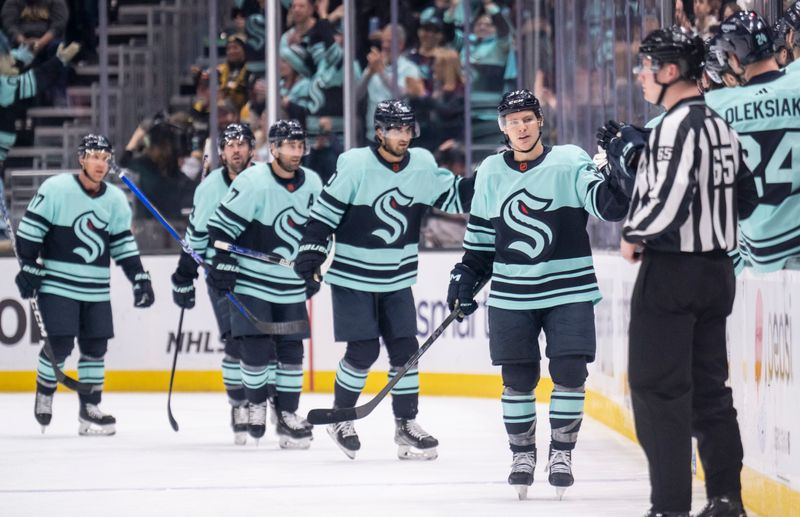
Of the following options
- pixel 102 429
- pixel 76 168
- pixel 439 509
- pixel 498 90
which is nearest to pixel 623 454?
pixel 439 509

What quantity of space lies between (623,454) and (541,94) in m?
3.79

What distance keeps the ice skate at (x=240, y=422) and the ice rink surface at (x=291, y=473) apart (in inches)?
1.9

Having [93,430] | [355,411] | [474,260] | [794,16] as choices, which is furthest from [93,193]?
[794,16]

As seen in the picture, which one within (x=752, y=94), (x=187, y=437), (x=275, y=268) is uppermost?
(x=752, y=94)

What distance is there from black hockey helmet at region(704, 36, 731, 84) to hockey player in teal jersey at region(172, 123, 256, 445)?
108 inches

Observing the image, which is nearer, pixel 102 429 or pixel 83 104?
pixel 102 429

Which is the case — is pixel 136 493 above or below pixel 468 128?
below

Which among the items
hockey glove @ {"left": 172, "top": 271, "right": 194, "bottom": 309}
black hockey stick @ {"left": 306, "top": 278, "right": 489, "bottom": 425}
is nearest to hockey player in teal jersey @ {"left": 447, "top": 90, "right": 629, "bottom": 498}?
black hockey stick @ {"left": 306, "top": 278, "right": 489, "bottom": 425}

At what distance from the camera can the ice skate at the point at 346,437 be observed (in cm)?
563

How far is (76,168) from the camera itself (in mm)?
10375

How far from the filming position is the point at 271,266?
6.01 m

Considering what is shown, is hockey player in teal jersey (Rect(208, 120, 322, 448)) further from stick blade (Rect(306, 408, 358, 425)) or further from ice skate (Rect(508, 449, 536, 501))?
ice skate (Rect(508, 449, 536, 501))

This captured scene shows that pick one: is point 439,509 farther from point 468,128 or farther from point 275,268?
point 468,128

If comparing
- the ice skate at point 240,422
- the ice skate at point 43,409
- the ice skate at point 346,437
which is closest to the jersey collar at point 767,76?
the ice skate at point 346,437
